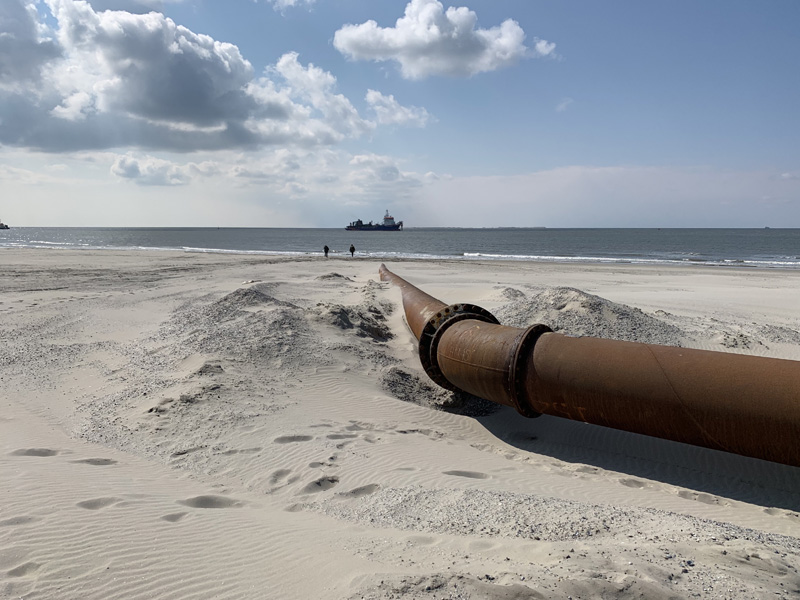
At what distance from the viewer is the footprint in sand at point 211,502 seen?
4328 millimetres

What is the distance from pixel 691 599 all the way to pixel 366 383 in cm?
601

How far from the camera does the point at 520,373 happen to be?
576 centimetres

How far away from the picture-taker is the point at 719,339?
10758 mm

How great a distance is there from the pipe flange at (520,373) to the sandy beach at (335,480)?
669 millimetres

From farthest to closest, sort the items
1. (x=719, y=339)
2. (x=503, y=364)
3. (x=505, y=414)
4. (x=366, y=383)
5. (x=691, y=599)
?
(x=719, y=339) < (x=366, y=383) < (x=505, y=414) < (x=503, y=364) < (x=691, y=599)

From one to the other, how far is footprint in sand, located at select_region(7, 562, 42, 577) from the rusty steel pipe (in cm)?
454

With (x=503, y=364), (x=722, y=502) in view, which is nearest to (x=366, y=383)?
(x=503, y=364)

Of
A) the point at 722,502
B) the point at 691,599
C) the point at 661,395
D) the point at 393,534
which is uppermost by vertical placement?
the point at 661,395

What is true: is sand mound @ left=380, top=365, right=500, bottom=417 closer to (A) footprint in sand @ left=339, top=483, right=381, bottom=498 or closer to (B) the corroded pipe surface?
(B) the corroded pipe surface

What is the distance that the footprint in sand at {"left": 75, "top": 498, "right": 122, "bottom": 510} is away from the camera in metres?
3.99

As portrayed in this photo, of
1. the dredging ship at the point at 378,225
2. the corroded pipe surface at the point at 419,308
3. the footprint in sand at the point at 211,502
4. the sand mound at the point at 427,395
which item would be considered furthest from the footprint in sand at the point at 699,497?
the dredging ship at the point at 378,225

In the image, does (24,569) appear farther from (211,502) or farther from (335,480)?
(335,480)

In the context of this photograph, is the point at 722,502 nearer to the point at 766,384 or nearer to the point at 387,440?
the point at 766,384

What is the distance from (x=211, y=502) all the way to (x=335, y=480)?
117 cm
